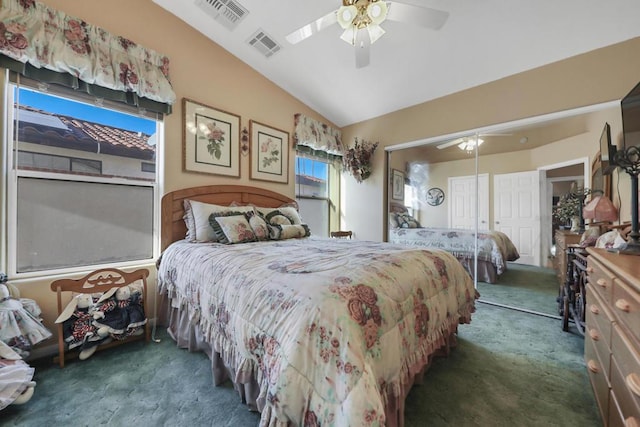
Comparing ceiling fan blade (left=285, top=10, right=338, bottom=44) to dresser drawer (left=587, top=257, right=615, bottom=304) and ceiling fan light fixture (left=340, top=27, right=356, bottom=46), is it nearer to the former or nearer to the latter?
ceiling fan light fixture (left=340, top=27, right=356, bottom=46)

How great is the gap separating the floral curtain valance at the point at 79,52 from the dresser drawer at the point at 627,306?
3281 millimetres

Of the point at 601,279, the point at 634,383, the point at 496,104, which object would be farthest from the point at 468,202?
the point at 634,383

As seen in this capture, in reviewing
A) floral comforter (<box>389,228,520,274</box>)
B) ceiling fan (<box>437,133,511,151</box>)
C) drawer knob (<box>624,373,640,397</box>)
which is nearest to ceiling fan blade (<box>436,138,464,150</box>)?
ceiling fan (<box>437,133,511,151</box>)

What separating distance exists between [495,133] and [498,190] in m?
0.71

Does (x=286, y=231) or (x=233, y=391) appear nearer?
(x=233, y=391)

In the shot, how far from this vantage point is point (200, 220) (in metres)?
2.43

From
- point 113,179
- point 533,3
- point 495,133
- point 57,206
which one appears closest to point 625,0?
point 533,3

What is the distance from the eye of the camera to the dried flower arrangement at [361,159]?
4.10 meters

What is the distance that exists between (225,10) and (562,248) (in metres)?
4.33

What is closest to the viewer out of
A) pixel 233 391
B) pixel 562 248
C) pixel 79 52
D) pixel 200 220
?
pixel 233 391

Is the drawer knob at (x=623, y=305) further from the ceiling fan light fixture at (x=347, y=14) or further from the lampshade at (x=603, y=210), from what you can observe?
the ceiling fan light fixture at (x=347, y=14)

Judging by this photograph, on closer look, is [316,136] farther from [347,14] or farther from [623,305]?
[623,305]

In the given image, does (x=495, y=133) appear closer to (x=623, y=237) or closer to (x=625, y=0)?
(x=625, y=0)

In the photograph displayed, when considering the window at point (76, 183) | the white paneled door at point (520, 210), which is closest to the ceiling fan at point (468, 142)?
the white paneled door at point (520, 210)
